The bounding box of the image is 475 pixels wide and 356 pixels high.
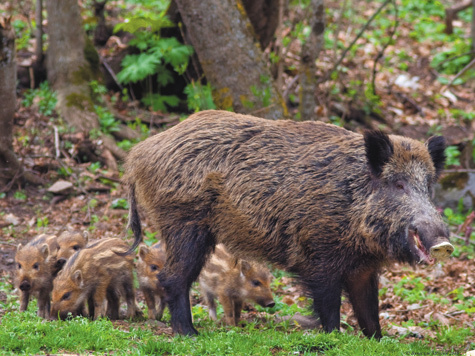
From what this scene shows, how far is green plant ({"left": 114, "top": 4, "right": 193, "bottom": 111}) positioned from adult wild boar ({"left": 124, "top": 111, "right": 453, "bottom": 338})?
523cm

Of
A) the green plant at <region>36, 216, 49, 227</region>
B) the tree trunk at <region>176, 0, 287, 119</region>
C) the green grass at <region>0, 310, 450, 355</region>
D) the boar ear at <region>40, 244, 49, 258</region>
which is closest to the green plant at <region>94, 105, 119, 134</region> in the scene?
the green plant at <region>36, 216, 49, 227</region>

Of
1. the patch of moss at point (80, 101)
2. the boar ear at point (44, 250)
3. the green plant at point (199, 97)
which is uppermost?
the green plant at point (199, 97)

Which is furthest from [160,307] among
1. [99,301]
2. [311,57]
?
[311,57]

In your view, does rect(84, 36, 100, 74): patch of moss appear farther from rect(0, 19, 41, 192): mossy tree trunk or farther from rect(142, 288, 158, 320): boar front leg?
rect(142, 288, 158, 320): boar front leg

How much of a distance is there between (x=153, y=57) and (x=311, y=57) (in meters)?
3.19

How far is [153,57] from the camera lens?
11.8 metres

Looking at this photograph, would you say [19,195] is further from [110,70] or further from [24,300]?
[110,70]

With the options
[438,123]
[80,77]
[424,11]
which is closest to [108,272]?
[80,77]

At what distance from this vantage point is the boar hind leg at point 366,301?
19.7ft

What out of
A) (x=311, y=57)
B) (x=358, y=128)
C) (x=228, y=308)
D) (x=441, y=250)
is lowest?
(x=228, y=308)

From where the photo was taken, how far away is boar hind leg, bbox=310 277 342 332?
5.68 meters

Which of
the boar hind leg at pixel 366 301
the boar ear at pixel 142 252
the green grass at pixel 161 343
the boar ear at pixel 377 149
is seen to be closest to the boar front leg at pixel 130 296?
the boar ear at pixel 142 252

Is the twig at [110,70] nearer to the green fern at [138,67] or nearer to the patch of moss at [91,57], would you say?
the green fern at [138,67]

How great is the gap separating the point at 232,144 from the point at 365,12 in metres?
14.5
